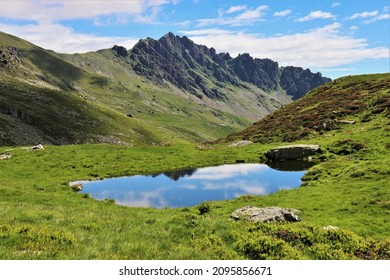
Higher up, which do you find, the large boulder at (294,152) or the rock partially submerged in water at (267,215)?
the large boulder at (294,152)

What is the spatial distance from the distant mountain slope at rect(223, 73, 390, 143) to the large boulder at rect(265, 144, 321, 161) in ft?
38.2

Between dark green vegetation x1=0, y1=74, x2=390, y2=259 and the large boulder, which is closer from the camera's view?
dark green vegetation x1=0, y1=74, x2=390, y2=259

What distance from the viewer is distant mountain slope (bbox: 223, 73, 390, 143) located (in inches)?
2422

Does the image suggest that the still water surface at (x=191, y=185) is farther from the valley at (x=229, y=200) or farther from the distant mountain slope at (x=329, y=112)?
the distant mountain slope at (x=329, y=112)

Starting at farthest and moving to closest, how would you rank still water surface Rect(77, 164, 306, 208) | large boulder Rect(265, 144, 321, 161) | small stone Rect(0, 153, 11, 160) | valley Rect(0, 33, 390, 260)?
small stone Rect(0, 153, 11, 160)
large boulder Rect(265, 144, 321, 161)
still water surface Rect(77, 164, 306, 208)
valley Rect(0, 33, 390, 260)

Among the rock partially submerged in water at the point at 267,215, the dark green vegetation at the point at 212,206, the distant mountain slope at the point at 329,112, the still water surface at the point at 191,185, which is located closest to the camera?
the dark green vegetation at the point at 212,206

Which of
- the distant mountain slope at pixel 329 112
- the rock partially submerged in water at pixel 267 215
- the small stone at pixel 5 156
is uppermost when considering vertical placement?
the distant mountain slope at pixel 329 112

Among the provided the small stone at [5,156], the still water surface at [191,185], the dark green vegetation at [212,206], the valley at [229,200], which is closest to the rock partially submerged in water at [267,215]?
the valley at [229,200]

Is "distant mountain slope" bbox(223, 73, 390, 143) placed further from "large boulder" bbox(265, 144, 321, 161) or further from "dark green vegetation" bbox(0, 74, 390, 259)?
"large boulder" bbox(265, 144, 321, 161)

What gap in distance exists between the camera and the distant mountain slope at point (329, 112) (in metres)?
61.5

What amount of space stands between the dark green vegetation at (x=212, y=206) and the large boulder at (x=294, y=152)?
1670mm

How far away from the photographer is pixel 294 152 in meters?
49.1

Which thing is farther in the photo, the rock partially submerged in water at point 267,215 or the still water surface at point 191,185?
the still water surface at point 191,185

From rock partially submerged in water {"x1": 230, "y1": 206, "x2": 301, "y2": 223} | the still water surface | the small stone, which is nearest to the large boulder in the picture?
the still water surface
